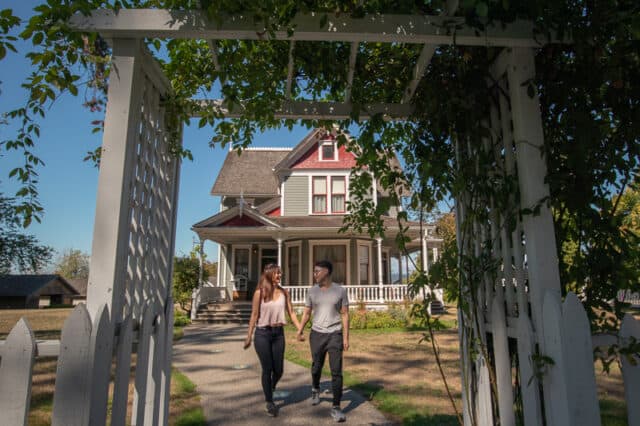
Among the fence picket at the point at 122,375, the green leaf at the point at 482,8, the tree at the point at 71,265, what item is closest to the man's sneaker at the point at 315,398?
the fence picket at the point at 122,375

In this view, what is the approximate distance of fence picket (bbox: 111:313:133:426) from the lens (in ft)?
7.87

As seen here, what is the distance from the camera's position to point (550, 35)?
2.36 meters

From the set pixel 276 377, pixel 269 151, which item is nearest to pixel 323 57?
pixel 276 377

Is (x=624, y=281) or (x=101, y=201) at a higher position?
(x=101, y=201)

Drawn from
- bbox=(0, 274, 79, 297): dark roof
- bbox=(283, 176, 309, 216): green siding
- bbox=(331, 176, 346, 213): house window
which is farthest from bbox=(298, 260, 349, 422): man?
bbox=(0, 274, 79, 297): dark roof

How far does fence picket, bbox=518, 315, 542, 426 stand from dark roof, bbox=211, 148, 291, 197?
64.7 ft

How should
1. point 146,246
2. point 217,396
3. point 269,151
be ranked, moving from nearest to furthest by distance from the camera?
point 146,246 < point 217,396 < point 269,151

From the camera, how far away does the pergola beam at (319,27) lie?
2404 mm

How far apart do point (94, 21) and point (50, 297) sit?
54579 mm

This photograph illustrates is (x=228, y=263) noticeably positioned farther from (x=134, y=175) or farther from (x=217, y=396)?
(x=134, y=175)

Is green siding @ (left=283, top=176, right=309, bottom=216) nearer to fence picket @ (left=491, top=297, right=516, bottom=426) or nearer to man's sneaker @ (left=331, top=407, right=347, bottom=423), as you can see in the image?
man's sneaker @ (left=331, top=407, right=347, bottom=423)

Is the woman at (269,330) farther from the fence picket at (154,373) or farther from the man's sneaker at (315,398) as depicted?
the fence picket at (154,373)

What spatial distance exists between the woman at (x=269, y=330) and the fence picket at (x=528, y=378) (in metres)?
3.43

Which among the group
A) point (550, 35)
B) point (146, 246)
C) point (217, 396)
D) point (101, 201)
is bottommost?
point (217, 396)
